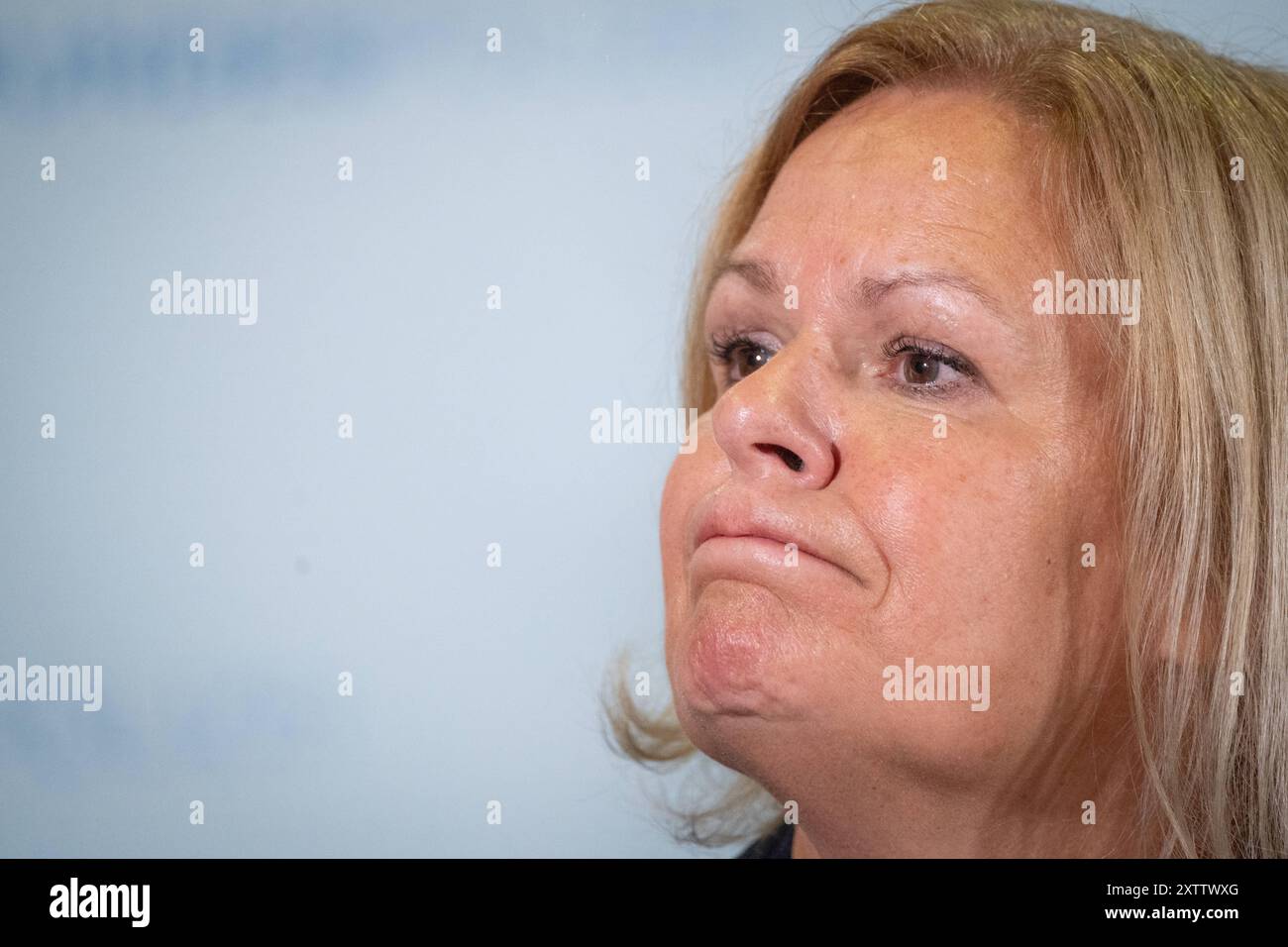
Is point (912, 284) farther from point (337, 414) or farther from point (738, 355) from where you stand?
point (337, 414)

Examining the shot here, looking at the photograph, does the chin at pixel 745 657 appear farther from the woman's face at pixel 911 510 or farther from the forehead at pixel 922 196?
the forehead at pixel 922 196

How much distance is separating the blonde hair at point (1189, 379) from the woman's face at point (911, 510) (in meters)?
0.04

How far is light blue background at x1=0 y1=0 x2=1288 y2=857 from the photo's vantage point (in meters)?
1.56

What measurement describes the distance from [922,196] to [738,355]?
29 cm

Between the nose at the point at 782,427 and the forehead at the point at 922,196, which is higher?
the forehead at the point at 922,196

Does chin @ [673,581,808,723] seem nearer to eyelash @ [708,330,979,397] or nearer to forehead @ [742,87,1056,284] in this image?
eyelash @ [708,330,979,397]

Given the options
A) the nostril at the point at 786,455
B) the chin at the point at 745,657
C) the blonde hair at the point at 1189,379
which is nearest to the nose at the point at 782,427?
the nostril at the point at 786,455

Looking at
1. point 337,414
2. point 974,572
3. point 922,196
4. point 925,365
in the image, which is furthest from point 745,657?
point 337,414

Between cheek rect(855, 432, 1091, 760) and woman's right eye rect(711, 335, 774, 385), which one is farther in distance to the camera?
woman's right eye rect(711, 335, 774, 385)

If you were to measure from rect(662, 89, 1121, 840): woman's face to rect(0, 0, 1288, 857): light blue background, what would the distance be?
1.35ft

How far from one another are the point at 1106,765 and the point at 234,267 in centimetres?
122

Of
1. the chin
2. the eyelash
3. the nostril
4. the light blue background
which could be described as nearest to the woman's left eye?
the eyelash

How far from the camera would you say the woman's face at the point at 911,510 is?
1.09 meters

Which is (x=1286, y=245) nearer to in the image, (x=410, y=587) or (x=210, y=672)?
(x=410, y=587)
